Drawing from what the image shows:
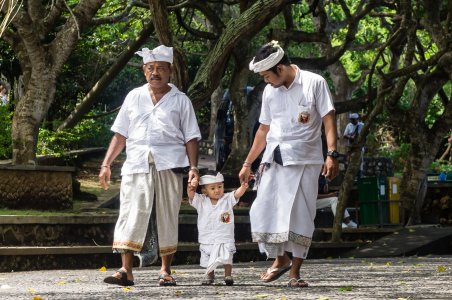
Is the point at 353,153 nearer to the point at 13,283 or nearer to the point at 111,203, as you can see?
the point at 111,203

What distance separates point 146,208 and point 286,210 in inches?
45.1

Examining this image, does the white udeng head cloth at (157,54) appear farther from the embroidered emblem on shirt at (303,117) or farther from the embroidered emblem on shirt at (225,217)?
the embroidered emblem on shirt at (225,217)

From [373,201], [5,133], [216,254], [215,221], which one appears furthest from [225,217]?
[373,201]

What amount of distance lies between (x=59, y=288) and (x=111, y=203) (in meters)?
11.2

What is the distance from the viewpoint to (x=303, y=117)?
1063 cm

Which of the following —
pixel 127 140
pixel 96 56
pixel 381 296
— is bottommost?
pixel 381 296

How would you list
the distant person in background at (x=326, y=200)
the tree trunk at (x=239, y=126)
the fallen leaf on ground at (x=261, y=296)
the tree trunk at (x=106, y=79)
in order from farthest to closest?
the tree trunk at (x=239, y=126)
the tree trunk at (x=106, y=79)
the distant person in background at (x=326, y=200)
the fallen leaf on ground at (x=261, y=296)

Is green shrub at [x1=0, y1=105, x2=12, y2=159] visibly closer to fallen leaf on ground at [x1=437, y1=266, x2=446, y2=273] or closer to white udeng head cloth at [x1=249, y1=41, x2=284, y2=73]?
fallen leaf on ground at [x1=437, y1=266, x2=446, y2=273]

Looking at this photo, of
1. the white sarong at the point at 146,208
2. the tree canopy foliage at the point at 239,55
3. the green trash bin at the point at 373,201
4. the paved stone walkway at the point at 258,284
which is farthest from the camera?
the green trash bin at the point at 373,201

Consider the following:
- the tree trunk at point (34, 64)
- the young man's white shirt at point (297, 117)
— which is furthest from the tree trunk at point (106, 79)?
the young man's white shirt at point (297, 117)

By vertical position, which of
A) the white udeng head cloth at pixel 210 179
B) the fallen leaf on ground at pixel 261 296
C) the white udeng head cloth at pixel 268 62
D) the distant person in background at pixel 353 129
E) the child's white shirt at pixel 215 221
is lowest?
the fallen leaf on ground at pixel 261 296

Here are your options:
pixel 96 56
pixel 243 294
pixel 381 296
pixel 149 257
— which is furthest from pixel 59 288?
pixel 96 56

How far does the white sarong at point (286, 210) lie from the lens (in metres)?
10.6

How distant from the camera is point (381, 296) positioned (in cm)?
957
